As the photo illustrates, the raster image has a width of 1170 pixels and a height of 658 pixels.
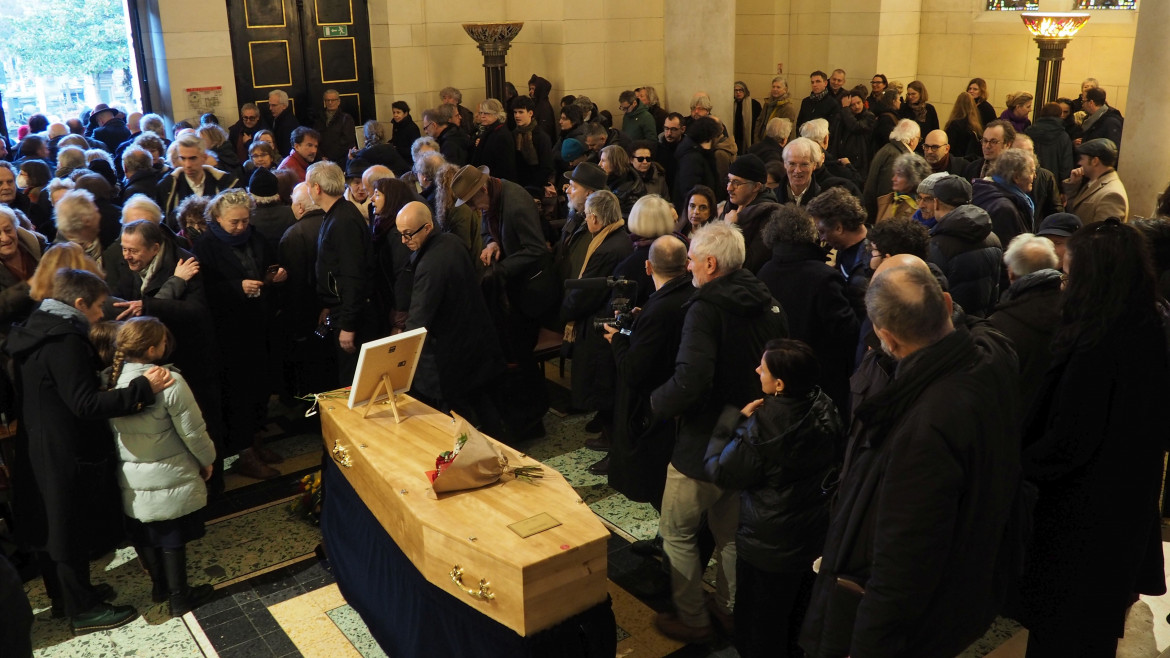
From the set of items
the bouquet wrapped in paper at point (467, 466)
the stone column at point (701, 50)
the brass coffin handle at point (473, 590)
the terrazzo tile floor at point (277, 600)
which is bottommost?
the terrazzo tile floor at point (277, 600)

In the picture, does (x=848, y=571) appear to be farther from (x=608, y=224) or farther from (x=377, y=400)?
(x=608, y=224)

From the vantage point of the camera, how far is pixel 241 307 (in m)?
5.77

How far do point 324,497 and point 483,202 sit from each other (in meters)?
2.18

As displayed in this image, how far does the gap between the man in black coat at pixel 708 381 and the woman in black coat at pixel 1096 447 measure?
3.60 ft

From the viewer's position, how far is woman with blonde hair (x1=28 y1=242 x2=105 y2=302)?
15.2 feet

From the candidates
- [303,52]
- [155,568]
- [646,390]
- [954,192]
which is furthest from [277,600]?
[303,52]

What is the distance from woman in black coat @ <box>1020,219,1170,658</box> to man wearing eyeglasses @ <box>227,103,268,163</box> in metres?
10.3

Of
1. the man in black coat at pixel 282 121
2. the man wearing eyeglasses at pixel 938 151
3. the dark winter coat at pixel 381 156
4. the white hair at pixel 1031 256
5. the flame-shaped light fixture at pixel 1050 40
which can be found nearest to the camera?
the white hair at pixel 1031 256

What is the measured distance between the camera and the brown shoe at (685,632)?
426cm

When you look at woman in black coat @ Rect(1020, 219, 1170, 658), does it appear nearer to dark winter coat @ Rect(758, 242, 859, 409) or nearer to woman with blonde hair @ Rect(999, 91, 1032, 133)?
dark winter coat @ Rect(758, 242, 859, 409)

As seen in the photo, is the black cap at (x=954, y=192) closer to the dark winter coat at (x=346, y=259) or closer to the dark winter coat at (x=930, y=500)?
the dark winter coat at (x=930, y=500)

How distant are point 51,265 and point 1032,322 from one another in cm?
437

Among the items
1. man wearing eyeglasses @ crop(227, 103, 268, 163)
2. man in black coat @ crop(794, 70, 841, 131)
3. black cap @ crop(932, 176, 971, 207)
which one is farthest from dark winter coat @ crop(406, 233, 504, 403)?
man in black coat @ crop(794, 70, 841, 131)

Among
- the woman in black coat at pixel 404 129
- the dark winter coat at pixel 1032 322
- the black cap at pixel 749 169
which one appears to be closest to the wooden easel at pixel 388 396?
the dark winter coat at pixel 1032 322
